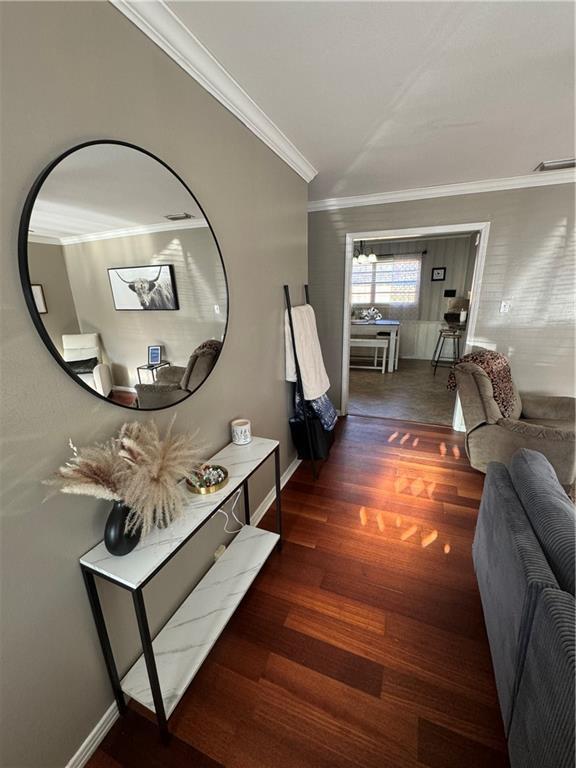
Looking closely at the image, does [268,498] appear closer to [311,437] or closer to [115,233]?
[311,437]

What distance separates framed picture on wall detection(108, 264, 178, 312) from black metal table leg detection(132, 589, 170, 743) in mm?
921

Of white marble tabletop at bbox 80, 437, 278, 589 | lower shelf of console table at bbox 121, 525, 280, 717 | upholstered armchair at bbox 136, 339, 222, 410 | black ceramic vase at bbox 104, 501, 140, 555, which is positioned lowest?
lower shelf of console table at bbox 121, 525, 280, 717

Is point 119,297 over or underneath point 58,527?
over

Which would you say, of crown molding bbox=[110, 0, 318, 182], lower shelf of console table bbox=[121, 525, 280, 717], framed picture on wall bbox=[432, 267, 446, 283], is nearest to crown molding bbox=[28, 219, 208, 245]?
crown molding bbox=[110, 0, 318, 182]

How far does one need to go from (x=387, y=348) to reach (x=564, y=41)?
187 inches

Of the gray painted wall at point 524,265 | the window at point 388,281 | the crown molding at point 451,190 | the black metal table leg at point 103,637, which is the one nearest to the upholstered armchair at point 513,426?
the gray painted wall at point 524,265

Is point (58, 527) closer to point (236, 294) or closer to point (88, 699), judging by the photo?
point (88, 699)

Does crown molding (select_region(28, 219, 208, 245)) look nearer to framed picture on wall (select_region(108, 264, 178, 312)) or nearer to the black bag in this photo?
framed picture on wall (select_region(108, 264, 178, 312))

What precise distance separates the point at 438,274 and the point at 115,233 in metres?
→ 6.29

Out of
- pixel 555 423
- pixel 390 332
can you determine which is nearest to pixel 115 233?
pixel 555 423

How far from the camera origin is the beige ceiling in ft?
3.55

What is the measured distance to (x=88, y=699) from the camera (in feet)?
3.43

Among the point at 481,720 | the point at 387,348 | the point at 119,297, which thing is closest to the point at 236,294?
the point at 119,297

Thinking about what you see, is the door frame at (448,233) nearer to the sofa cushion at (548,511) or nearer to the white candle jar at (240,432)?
the sofa cushion at (548,511)
